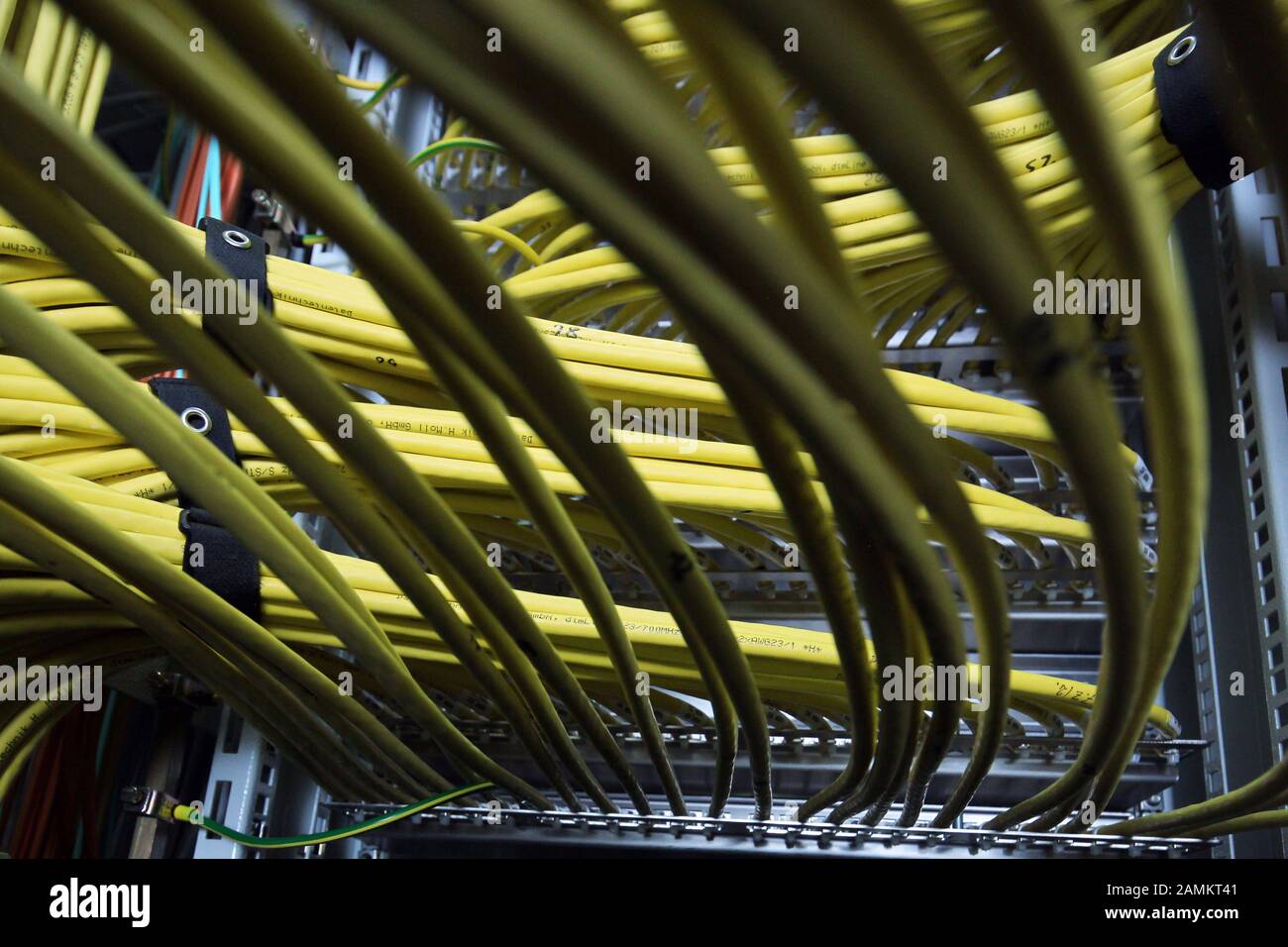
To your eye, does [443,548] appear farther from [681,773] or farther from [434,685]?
[681,773]

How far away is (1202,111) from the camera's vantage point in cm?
60

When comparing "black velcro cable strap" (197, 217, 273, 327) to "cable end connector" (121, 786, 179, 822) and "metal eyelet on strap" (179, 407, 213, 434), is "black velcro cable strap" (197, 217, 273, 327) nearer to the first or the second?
"metal eyelet on strap" (179, 407, 213, 434)

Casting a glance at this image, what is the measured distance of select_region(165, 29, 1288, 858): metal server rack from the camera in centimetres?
64

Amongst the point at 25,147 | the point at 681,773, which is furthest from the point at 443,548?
the point at 681,773

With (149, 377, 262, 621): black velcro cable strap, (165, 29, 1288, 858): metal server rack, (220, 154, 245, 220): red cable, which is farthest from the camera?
(220, 154, 245, 220): red cable

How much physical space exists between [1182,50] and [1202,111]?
42mm

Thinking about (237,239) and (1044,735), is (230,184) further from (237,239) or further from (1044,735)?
(1044,735)

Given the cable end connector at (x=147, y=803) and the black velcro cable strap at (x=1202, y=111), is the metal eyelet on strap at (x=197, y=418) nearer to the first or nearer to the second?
the cable end connector at (x=147, y=803)

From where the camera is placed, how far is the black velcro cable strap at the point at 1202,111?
0.59 metres

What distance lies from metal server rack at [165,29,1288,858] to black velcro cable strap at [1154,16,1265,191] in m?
0.15

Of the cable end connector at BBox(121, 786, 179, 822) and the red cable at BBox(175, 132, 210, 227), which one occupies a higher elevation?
the red cable at BBox(175, 132, 210, 227)

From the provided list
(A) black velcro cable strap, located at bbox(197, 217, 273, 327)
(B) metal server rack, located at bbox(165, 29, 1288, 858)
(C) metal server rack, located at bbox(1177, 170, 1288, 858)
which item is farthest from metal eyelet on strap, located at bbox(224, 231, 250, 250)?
(C) metal server rack, located at bbox(1177, 170, 1288, 858)

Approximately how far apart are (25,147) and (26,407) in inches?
14.6

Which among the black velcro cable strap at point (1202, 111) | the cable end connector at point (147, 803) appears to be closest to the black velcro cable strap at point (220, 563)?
the cable end connector at point (147, 803)
